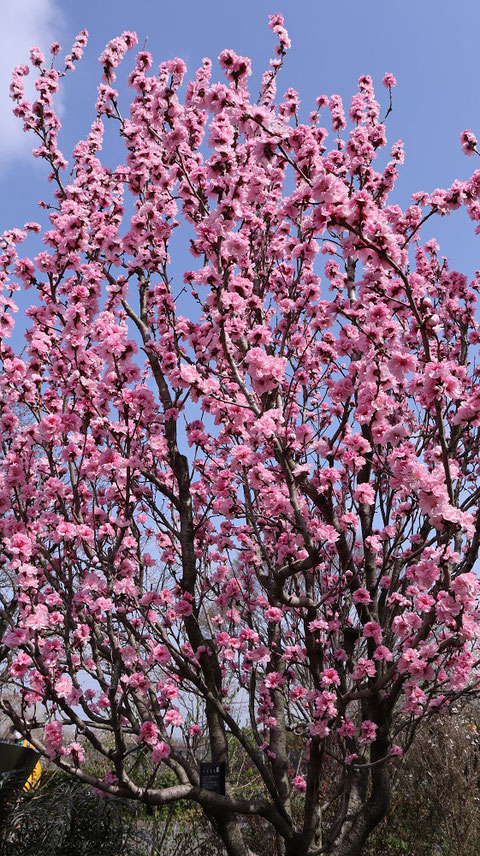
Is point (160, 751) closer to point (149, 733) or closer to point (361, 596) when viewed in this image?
point (149, 733)

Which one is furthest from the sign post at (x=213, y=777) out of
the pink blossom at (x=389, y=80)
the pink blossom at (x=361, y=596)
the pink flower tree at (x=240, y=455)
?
the pink blossom at (x=389, y=80)

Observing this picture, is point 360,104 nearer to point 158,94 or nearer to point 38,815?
point 158,94

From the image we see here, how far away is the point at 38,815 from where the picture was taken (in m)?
5.07

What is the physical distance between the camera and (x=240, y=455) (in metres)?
4.91

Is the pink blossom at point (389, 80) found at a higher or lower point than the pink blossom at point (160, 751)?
higher

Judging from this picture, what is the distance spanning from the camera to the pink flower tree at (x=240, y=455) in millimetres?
4023

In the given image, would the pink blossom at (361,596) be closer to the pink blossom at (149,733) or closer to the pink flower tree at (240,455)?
the pink flower tree at (240,455)

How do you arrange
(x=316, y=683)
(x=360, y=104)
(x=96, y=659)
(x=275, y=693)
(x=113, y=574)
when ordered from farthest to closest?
(x=360, y=104)
(x=275, y=693)
(x=96, y=659)
(x=316, y=683)
(x=113, y=574)

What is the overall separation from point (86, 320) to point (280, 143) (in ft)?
7.68

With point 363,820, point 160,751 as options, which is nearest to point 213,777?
point 160,751

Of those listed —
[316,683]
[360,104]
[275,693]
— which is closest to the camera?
[316,683]

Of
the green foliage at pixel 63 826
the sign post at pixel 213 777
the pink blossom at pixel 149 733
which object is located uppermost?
the pink blossom at pixel 149 733

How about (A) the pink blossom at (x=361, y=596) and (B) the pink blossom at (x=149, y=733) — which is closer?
(B) the pink blossom at (x=149, y=733)

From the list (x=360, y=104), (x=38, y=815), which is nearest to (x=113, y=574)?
(x=38, y=815)
